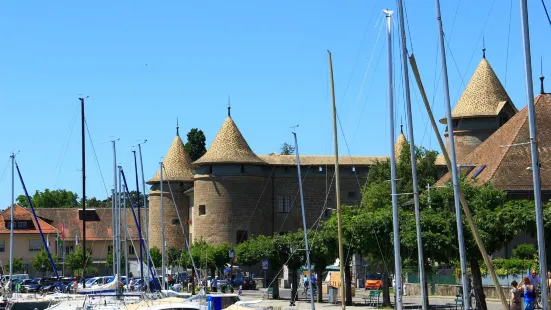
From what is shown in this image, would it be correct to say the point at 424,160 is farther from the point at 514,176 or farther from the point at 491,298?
the point at 491,298

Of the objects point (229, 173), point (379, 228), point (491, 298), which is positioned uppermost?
point (229, 173)

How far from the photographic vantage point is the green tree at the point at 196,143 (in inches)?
4592

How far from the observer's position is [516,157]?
56.6 meters

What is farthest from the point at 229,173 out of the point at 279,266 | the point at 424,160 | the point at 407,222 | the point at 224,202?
the point at 407,222

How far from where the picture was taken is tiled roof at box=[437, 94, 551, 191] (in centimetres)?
5491

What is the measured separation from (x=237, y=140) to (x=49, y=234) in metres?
20.1

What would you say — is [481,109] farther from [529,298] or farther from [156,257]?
[529,298]

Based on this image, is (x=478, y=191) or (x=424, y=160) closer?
(x=478, y=191)

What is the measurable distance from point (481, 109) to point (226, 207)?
75.2ft

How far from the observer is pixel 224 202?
8588 cm

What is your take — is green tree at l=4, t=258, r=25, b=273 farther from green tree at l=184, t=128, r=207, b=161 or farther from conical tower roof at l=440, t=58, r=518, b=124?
conical tower roof at l=440, t=58, r=518, b=124

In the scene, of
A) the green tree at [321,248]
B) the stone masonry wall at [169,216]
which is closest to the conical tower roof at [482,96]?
the stone masonry wall at [169,216]

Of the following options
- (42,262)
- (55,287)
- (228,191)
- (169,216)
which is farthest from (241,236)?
(55,287)

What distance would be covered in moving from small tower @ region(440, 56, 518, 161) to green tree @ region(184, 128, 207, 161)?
139 feet
